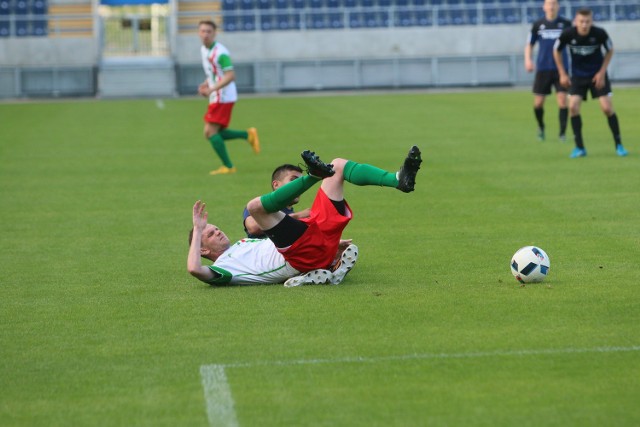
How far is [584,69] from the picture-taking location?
16.3 meters

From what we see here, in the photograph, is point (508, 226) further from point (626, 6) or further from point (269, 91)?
point (626, 6)

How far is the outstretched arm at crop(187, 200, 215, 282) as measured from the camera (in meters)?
7.84

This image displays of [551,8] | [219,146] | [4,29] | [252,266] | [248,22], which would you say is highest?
[248,22]

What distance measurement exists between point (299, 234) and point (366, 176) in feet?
2.16

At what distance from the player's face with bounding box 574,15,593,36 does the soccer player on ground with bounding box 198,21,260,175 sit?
4.90m

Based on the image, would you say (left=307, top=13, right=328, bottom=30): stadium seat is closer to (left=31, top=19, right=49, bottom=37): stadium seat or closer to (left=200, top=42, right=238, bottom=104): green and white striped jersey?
(left=31, top=19, right=49, bottom=37): stadium seat

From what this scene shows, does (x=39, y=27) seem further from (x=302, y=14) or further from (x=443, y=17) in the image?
(x=443, y=17)

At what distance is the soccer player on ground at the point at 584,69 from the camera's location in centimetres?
1612

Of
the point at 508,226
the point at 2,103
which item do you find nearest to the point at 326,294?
the point at 508,226

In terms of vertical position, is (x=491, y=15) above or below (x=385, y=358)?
above

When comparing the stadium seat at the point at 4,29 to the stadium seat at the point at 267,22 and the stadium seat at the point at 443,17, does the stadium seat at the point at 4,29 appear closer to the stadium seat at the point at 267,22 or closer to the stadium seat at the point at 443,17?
the stadium seat at the point at 267,22

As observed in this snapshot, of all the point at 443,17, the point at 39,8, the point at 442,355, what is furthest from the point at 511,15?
the point at 442,355

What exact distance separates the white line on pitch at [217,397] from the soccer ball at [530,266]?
2.70 meters

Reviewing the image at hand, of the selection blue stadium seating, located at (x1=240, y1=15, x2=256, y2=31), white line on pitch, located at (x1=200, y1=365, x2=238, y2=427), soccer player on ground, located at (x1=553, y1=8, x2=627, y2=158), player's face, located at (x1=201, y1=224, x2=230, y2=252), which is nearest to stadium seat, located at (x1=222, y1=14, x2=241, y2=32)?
blue stadium seating, located at (x1=240, y1=15, x2=256, y2=31)
